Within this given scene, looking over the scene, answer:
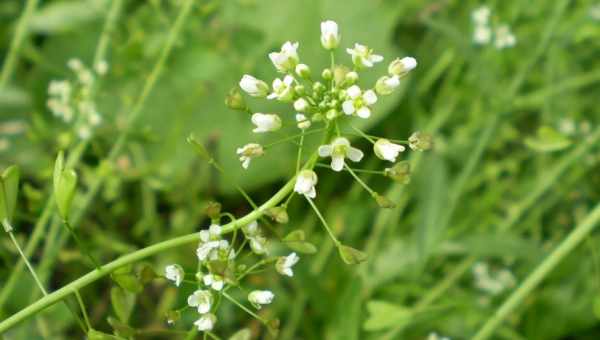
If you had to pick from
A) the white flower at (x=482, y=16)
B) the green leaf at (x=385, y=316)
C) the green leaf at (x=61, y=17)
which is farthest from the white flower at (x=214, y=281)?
the green leaf at (x=61, y=17)

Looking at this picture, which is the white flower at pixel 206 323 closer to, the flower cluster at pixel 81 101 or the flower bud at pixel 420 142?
the flower bud at pixel 420 142

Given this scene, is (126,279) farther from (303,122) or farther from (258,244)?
(303,122)

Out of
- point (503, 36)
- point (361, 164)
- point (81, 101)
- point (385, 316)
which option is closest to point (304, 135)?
point (385, 316)

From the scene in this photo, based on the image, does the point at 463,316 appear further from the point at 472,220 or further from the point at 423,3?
the point at 423,3

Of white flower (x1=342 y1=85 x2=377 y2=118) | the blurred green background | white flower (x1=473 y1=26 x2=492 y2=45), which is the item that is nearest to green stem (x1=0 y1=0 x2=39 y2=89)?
the blurred green background

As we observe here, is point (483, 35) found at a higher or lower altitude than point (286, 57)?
Result: higher

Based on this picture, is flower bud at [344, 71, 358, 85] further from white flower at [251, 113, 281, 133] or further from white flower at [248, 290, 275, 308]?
white flower at [248, 290, 275, 308]
